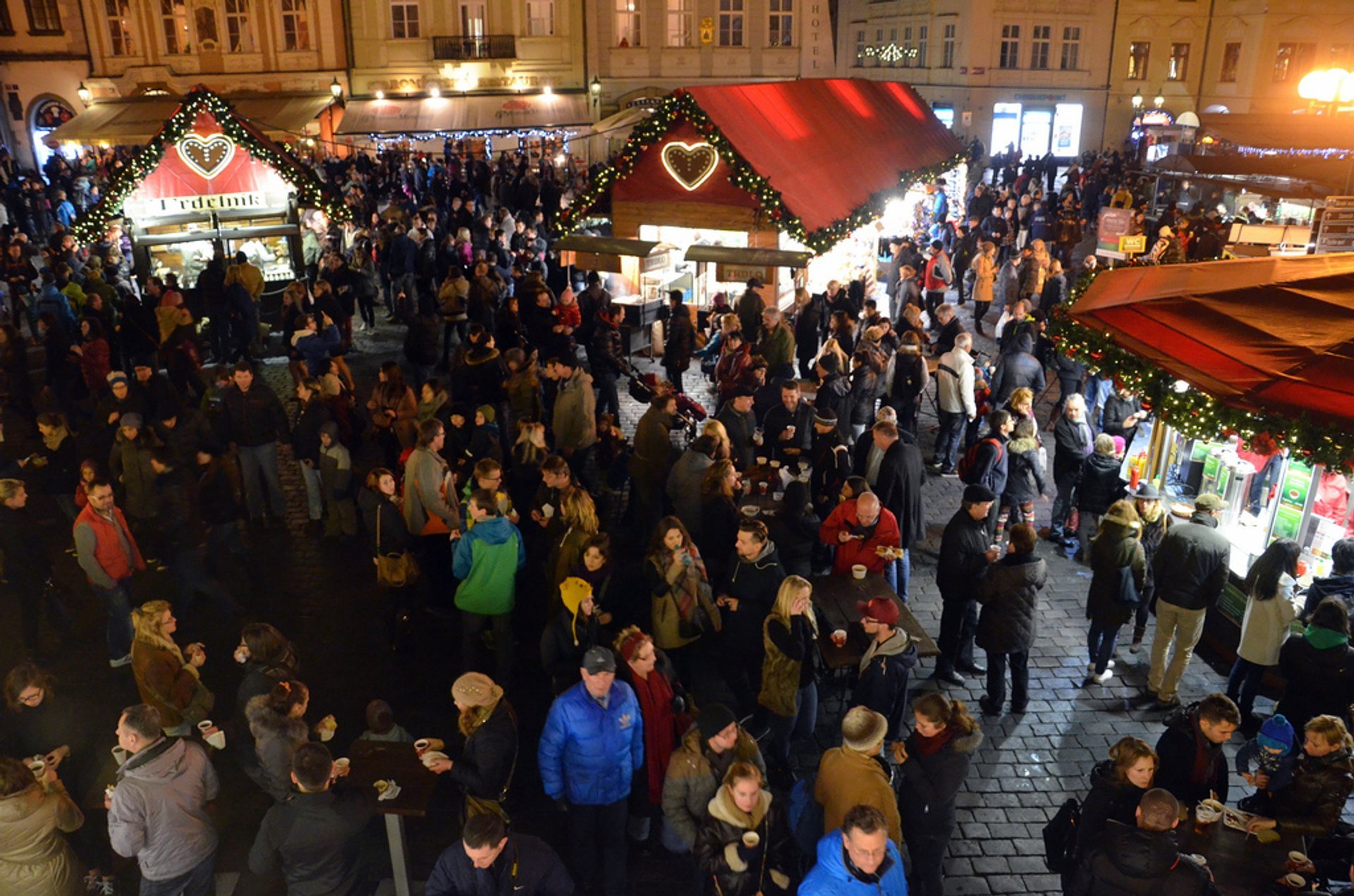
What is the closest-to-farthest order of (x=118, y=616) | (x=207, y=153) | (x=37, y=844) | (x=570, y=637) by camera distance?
1. (x=37, y=844)
2. (x=570, y=637)
3. (x=118, y=616)
4. (x=207, y=153)

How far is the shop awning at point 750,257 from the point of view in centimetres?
1381

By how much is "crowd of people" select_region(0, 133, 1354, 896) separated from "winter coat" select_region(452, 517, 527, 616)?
0.07ft

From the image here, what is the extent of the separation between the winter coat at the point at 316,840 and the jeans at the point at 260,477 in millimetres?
5686

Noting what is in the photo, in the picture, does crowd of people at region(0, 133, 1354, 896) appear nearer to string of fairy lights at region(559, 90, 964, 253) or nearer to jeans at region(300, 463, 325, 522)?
jeans at region(300, 463, 325, 522)

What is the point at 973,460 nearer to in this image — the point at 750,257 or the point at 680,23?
the point at 750,257

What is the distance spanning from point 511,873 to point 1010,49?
129 feet

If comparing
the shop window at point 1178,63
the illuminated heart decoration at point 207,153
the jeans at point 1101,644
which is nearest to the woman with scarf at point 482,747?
the jeans at point 1101,644

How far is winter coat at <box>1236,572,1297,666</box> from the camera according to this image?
6.95m

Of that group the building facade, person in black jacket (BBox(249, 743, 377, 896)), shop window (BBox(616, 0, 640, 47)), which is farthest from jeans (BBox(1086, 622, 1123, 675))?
the building facade

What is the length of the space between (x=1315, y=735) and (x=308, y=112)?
100 feet

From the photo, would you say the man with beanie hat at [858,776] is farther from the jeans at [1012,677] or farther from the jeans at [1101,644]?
the jeans at [1101,644]

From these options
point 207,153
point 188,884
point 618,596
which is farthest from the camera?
point 207,153

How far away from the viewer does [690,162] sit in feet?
47.9

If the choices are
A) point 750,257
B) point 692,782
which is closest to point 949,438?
point 750,257
